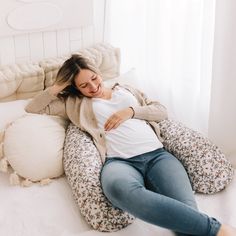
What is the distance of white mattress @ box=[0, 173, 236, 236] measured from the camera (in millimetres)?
1650

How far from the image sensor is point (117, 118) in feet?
6.66

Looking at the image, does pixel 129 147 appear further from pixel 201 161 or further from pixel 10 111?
pixel 10 111

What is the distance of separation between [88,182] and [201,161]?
1.66ft

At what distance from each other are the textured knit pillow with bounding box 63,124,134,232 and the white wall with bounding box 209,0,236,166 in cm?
65

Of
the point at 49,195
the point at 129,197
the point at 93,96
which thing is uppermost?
the point at 93,96

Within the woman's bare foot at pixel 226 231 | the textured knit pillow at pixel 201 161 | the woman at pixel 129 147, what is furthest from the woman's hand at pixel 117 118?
the woman's bare foot at pixel 226 231

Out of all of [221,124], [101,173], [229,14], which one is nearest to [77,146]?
[101,173]

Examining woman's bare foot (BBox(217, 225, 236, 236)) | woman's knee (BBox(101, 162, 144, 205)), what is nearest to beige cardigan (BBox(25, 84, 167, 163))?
woman's knee (BBox(101, 162, 144, 205))

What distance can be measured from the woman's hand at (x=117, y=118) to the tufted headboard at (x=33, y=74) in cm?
35

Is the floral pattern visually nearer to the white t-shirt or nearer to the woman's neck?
the white t-shirt

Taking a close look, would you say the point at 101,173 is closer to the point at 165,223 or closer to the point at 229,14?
the point at 165,223

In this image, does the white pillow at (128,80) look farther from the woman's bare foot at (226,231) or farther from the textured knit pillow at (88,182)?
the woman's bare foot at (226,231)

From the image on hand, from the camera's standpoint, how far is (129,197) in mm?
1622

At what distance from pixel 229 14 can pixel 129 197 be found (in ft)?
3.13
